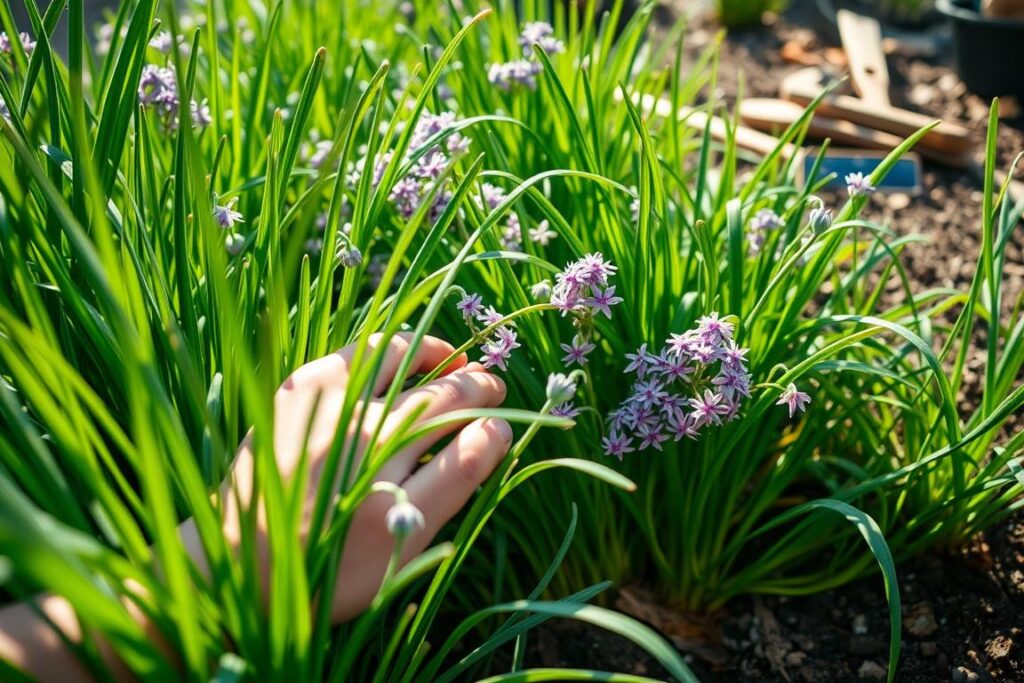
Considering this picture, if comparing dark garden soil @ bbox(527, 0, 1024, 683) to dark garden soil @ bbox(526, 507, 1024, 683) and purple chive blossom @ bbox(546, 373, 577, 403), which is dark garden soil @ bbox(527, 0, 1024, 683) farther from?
purple chive blossom @ bbox(546, 373, 577, 403)

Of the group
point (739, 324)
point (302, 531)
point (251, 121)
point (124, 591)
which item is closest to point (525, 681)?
point (302, 531)

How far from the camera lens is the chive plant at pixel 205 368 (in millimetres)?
895

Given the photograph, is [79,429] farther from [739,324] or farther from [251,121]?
[251,121]

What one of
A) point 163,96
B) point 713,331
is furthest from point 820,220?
point 163,96

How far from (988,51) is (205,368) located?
123 inches

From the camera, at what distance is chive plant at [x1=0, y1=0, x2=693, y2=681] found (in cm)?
89

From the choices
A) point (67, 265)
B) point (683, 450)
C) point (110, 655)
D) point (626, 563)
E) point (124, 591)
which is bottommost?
point (626, 563)

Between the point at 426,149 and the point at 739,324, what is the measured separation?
54 centimetres

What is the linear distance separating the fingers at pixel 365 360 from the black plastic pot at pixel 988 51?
2881 millimetres

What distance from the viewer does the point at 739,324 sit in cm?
150

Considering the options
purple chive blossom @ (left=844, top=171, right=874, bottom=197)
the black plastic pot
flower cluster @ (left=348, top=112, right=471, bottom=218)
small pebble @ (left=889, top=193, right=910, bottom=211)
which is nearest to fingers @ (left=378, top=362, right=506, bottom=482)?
flower cluster @ (left=348, top=112, right=471, bottom=218)

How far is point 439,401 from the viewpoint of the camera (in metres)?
1.25

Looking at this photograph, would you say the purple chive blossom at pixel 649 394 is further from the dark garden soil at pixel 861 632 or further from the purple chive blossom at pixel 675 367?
the dark garden soil at pixel 861 632

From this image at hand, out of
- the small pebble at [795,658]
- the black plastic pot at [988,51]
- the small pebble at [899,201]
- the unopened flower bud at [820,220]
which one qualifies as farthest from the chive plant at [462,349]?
the black plastic pot at [988,51]
